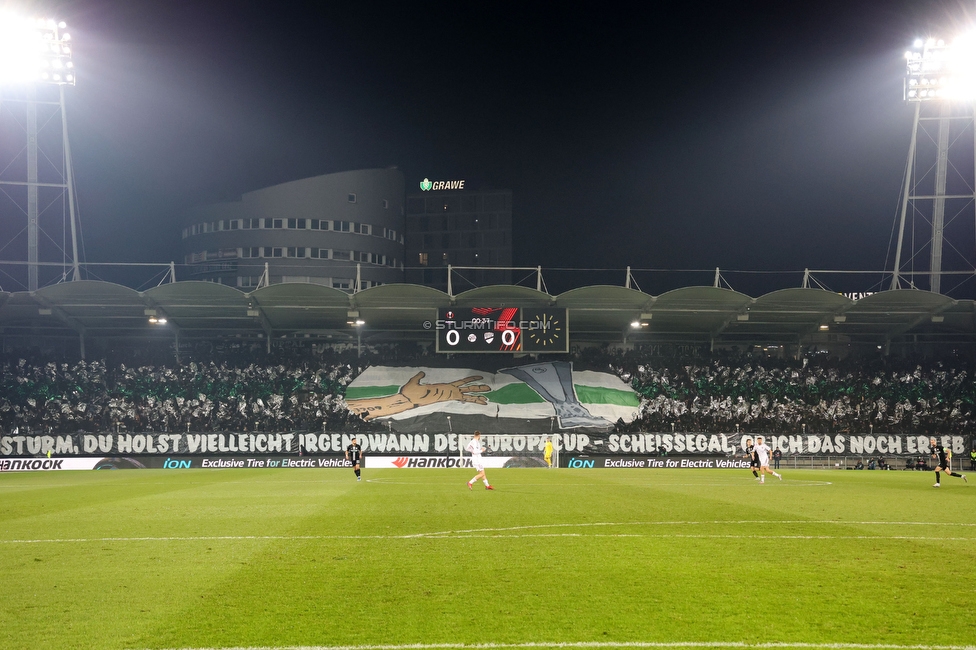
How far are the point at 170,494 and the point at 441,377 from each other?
27.0 metres

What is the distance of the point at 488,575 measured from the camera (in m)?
10.0

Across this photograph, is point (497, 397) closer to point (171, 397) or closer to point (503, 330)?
point (503, 330)

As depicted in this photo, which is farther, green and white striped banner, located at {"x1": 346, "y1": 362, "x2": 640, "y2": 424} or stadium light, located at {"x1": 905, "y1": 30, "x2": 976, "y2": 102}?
green and white striped banner, located at {"x1": 346, "y1": 362, "x2": 640, "y2": 424}

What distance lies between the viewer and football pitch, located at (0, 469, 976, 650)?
7473 mm

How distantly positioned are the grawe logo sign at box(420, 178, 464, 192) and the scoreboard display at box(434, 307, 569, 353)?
167 feet

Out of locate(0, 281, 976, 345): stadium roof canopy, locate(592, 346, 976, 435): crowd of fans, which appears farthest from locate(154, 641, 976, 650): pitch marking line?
locate(592, 346, 976, 435): crowd of fans

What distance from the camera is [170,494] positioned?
22.7 m

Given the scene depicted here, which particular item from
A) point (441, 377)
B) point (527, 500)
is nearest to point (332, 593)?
point (527, 500)

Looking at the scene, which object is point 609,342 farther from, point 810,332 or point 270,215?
point 270,215

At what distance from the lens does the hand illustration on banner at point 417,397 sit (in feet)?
153

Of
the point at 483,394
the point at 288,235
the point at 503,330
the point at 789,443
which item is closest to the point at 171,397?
the point at 483,394

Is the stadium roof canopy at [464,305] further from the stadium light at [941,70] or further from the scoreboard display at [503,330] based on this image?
the stadium light at [941,70]

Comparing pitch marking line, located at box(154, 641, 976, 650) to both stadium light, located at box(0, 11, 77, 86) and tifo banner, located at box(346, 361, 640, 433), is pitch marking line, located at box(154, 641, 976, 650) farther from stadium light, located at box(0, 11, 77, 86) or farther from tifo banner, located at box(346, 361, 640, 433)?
stadium light, located at box(0, 11, 77, 86)

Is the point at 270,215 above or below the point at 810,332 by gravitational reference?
above
